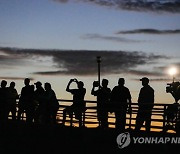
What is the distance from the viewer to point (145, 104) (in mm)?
16516

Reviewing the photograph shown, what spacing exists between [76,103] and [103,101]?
56.7 inches

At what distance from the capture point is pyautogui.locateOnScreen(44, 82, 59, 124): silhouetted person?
19.3 metres

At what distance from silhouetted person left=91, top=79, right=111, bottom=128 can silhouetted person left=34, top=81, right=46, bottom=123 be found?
99.3 inches

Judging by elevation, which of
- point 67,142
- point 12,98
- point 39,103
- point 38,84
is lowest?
point 67,142

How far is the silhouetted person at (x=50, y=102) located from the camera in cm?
1934

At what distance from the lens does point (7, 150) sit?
17.7m

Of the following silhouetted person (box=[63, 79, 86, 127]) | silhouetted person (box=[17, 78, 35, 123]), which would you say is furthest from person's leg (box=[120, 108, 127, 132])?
silhouetted person (box=[17, 78, 35, 123])

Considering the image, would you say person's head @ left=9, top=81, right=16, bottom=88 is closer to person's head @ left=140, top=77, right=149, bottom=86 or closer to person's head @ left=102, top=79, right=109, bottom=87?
person's head @ left=102, top=79, right=109, bottom=87

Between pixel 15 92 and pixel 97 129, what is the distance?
544 centimetres

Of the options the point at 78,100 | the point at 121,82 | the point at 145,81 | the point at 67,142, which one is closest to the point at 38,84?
the point at 78,100

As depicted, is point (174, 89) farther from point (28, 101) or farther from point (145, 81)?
point (28, 101)

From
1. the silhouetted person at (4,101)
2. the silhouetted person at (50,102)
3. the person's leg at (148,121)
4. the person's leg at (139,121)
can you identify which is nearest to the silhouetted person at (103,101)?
the person's leg at (139,121)

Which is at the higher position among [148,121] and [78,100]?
[78,100]

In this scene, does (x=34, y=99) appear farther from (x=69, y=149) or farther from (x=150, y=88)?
(x=150, y=88)
